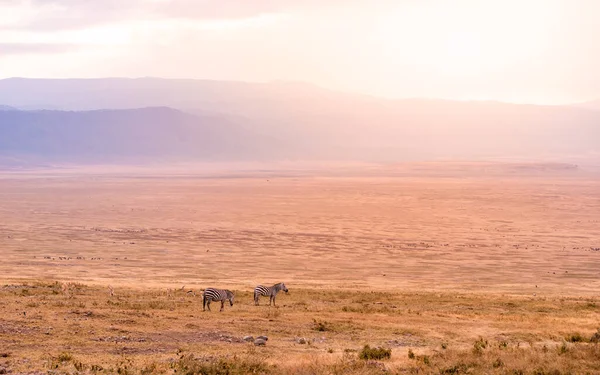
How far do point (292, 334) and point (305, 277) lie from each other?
24.1m

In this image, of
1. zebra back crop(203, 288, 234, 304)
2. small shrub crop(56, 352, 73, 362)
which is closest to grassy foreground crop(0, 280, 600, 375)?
small shrub crop(56, 352, 73, 362)

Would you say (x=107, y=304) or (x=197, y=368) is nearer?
(x=197, y=368)

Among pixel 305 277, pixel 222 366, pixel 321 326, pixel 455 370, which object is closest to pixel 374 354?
pixel 455 370

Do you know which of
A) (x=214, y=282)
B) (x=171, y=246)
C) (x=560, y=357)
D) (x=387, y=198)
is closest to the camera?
(x=560, y=357)

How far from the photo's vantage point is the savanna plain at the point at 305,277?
53.7ft

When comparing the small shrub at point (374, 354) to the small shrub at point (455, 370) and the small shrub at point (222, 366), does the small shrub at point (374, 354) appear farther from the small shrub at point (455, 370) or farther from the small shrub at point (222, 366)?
the small shrub at point (222, 366)

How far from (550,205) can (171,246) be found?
172ft

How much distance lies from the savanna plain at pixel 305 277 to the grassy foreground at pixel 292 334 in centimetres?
7

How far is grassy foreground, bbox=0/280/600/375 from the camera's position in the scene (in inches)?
593

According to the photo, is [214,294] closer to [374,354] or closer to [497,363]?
[374,354]

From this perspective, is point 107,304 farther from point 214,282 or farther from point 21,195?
point 21,195

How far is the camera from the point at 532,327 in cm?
2192

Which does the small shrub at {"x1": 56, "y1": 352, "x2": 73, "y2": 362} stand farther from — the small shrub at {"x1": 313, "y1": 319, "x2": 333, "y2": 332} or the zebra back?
the zebra back

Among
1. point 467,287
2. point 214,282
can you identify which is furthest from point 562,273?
point 214,282
